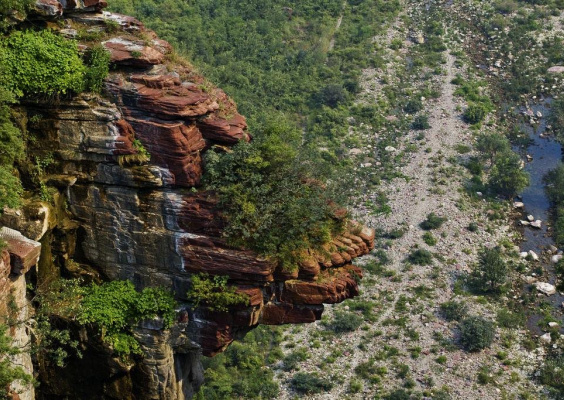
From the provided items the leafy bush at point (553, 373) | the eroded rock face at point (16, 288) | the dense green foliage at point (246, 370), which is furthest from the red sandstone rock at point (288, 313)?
the leafy bush at point (553, 373)

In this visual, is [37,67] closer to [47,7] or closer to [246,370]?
[47,7]

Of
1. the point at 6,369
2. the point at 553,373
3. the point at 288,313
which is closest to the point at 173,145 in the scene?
the point at 288,313

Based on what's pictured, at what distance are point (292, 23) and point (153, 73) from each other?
125 feet

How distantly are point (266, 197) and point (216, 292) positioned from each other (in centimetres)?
262

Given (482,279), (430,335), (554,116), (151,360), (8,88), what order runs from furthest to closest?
(554,116)
(482,279)
(430,335)
(151,360)
(8,88)

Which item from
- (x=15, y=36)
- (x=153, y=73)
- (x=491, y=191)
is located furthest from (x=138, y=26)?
(x=491, y=191)

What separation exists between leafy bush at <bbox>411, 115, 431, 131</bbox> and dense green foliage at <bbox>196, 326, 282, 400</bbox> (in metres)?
18.5

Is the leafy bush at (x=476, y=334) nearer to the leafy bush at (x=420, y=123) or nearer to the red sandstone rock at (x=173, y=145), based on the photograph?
the leafy bush at (x=420, y=123)

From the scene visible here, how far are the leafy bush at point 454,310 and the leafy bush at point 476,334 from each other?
72 centimetres

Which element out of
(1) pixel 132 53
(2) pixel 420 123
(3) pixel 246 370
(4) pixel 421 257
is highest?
(1) pixel 132 53

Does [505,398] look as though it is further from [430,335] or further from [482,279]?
[482,279]

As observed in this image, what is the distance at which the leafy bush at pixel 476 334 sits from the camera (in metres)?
33.0

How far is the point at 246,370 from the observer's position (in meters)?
33.2

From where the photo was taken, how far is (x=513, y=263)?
3916 cm
